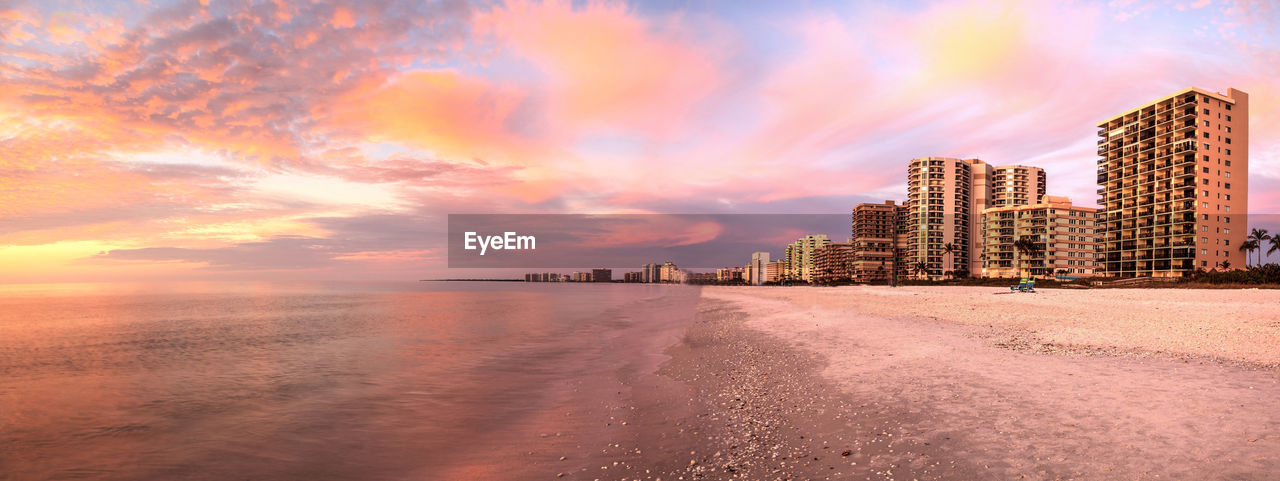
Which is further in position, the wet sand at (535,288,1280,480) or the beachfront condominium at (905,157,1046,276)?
the beachfront condominium at (905,157,1046,276)

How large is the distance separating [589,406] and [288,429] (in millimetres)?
7265

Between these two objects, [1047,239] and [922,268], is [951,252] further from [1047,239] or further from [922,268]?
[1047,239]

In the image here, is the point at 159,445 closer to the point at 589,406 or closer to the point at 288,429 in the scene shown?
the point at 288,429

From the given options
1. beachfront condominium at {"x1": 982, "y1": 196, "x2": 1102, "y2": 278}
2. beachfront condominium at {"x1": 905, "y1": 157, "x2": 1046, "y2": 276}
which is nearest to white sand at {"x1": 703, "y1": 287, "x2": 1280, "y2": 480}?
beachfront condominium at {"x1": 982, "y1": 196, "x2": 1102, "y2": 278}

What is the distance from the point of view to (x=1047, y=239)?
158m

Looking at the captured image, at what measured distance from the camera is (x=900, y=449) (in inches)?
328

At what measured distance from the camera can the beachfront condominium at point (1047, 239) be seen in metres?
158

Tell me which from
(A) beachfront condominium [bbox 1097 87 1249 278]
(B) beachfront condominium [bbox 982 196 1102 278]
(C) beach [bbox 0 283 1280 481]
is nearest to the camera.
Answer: (C) beach [bbox 0 283 1280 481]

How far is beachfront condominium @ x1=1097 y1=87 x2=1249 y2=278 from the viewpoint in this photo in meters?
112

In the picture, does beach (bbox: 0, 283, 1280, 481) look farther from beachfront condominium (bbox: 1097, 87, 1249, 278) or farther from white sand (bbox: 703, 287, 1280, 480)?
beachfront condominium (bbox: 1097, 87, 1249, 278)

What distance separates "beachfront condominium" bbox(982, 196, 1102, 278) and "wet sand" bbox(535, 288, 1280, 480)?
550 feet

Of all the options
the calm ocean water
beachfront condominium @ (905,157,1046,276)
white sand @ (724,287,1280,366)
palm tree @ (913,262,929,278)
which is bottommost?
palm tree @ (913,262,929,278)

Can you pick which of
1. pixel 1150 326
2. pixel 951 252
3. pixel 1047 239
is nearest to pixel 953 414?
pixel 1150 326

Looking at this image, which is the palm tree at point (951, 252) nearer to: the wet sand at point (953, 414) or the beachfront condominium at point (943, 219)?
the beachfront condominium at point (943, 219)
